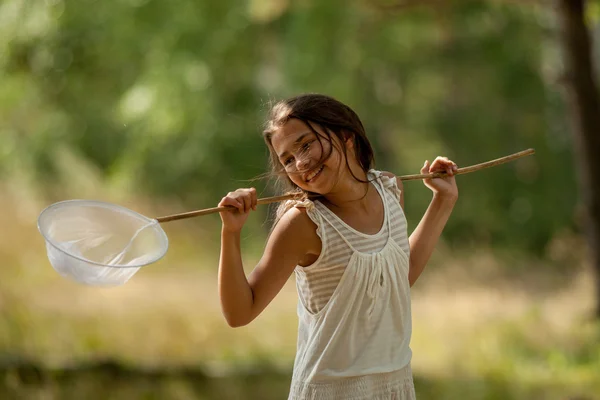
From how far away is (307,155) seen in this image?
1.54 m

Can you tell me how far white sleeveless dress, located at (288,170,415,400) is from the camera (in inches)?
59.7

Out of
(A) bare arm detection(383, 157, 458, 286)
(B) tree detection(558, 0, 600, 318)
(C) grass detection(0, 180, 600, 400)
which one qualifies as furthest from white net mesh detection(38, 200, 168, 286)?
(B) tree detection(558, 0, 600, 318)

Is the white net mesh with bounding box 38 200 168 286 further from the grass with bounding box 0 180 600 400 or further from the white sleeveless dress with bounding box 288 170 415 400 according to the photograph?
the grass with bounding box 0 180 600 400

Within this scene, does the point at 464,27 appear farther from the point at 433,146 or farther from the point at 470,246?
the point at 470,246

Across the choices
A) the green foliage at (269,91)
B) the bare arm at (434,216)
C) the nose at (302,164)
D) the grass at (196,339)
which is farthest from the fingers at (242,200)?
the green foliage at (269,91)

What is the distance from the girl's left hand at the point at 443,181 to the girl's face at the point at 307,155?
0.32m

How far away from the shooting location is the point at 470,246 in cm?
721

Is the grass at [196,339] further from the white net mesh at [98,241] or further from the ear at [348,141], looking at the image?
the ear at [348,141]

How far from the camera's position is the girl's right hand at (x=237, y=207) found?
143 cm

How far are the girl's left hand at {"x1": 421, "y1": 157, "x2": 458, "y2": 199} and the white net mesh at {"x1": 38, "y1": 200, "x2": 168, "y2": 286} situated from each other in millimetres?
589

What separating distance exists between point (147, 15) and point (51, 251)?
4.40 meters

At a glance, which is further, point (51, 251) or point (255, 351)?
point (255, 351)

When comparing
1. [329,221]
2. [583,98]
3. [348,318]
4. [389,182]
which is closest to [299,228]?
[329,221]

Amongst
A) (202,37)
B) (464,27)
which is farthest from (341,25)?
(464,27)
